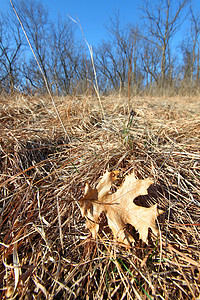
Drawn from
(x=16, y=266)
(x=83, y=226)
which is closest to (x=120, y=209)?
(x=83, y=226)

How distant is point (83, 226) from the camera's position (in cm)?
62

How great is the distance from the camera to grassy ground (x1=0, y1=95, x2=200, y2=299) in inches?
18.5

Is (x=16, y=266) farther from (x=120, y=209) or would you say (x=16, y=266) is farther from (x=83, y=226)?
(x=120, y=209)

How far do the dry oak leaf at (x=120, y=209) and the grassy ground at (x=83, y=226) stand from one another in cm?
5

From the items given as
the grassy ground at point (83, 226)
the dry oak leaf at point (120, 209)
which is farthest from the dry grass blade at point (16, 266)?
the dry oak leaf at point (120, 209)

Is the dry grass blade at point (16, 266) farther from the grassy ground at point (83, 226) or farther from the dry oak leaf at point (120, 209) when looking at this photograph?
the dry oak leaf at point (120, 209)

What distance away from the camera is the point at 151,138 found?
1.03 metres

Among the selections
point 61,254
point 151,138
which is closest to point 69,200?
point 61,254

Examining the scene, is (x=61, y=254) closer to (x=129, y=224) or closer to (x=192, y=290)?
(x=129, y=224)

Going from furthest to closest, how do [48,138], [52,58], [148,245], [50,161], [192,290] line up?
[52,58] < [48,138] < [50,161] < [148,245] < [192,290]

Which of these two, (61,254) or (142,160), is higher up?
(142,160)

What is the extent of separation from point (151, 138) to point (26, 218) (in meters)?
0.89

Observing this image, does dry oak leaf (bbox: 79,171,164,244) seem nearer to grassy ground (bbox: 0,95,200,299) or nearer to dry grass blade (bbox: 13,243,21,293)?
grassy ground (bbox: 0,95,200,299)

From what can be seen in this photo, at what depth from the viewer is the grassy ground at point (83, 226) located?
469 mm
